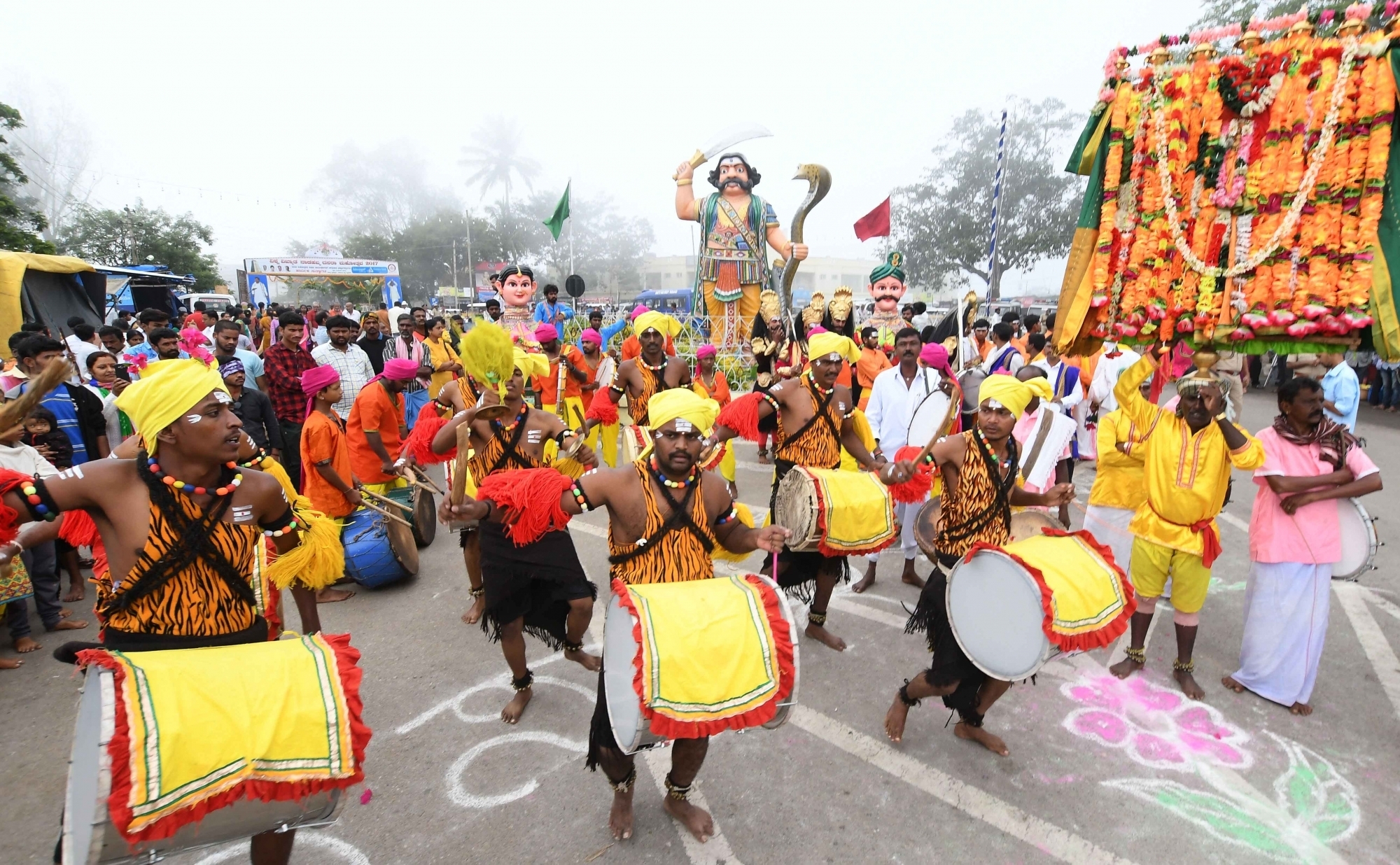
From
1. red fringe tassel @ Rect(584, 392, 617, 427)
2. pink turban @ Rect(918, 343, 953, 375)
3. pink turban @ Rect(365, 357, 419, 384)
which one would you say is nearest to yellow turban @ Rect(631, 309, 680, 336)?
red fringe tassel @ Rect(584, 392, 617, 427)

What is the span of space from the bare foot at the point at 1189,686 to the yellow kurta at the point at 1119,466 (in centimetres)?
106

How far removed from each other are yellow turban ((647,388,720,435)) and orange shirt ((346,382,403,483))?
10.9ft

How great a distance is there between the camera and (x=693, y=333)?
39.1 ft

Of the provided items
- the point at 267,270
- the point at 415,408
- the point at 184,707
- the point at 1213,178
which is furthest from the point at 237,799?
the point at 267,270

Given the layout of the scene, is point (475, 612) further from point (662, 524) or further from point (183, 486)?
point (183, 486)

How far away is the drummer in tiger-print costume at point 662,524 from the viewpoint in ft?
9.93

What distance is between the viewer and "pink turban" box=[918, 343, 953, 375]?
6203 mm

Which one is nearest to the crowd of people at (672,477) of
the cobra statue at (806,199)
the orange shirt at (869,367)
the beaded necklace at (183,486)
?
the beaded necklace at (183,486)

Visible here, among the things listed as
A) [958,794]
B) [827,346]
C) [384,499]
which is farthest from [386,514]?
[958,794]

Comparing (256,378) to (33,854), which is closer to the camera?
(33,854)

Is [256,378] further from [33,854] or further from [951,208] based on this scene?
[951,208]

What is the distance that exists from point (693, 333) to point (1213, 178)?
9053 mm

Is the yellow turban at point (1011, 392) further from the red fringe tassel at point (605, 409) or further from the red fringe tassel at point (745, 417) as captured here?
the red fringe tassel at point (605, 409)

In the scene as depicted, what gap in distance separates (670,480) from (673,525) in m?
0.20
